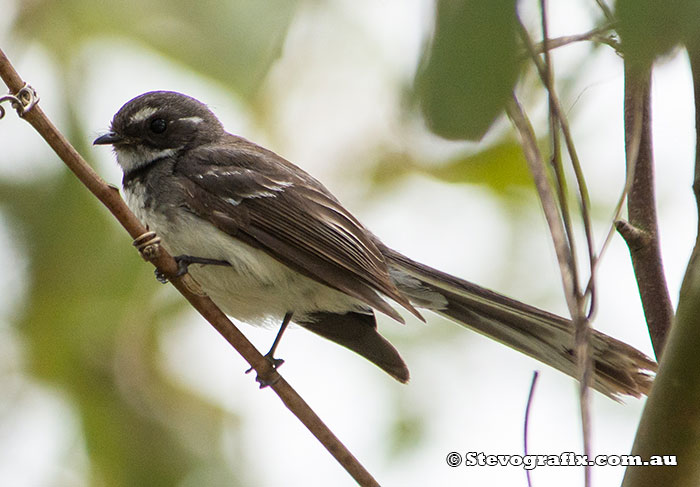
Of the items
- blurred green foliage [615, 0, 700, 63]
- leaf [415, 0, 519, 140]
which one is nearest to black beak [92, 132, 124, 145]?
leaf [415, 0, 519, 140]

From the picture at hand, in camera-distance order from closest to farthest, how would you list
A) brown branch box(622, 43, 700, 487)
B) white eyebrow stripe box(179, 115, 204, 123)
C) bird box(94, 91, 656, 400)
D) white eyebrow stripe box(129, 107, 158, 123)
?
brown branch box(622, 43, 700, 487) < bird box(94, 91, 656, 400) < white eyebrow stripe box(129, 107, 158, 123) < white eyebrow stripe box(179, 115, 204, 123)

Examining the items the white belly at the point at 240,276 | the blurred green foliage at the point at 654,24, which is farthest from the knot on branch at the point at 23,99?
the blurred green foliage at the point at 654,24

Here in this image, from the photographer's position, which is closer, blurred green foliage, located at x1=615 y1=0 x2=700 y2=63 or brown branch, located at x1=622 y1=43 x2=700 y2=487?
blurred green foliage, located at x1=615 y1=0 x2=700 y2=63

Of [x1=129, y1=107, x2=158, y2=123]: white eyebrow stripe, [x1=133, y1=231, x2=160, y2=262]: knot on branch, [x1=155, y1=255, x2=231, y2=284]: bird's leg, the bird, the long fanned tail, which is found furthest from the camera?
[x1=129, y1=107, x2=158, y2=123]: white eyebrow stripe

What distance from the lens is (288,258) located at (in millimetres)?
3439

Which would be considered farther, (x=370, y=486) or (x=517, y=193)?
(x=517, y=193)

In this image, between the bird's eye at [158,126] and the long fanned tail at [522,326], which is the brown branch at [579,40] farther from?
the bird's eye at [158,126]

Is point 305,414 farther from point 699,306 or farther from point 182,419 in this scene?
point 182,419

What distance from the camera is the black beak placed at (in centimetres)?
392

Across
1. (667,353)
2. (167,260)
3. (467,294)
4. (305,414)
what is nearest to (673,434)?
(667,353)

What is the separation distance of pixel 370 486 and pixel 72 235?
2.64 metres

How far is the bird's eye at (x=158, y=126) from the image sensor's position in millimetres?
4051

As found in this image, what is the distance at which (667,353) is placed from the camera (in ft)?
5.25

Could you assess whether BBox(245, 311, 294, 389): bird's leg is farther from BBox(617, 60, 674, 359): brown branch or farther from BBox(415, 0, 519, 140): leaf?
BBox(415, 0, 519, 140): leaf
